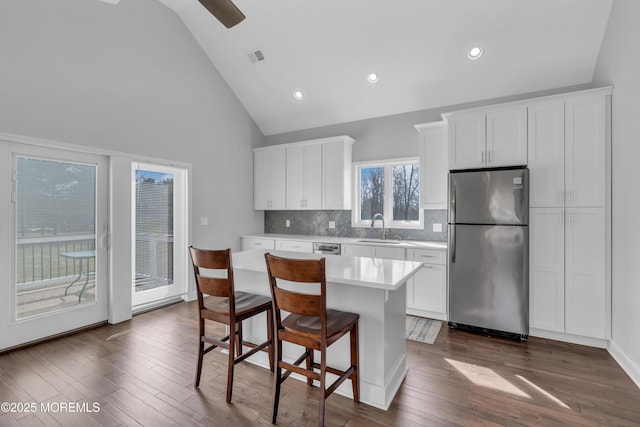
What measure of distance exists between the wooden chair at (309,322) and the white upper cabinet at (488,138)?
239cm

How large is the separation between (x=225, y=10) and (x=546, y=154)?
10.6ft

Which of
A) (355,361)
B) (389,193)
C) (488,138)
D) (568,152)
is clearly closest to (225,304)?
(355,361)

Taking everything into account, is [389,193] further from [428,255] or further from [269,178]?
[269,178]

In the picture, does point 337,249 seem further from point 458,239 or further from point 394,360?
point 394,360

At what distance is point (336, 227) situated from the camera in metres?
5.07

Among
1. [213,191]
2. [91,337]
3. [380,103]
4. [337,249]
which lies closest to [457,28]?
[380,103]

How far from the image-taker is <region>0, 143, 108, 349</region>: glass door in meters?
2.92

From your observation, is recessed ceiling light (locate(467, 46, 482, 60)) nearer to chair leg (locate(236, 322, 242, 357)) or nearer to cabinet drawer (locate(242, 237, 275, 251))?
cabinet drawer (locate(242, 237, 275, 251))

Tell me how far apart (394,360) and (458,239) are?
1654 mm

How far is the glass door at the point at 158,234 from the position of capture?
4039 mm

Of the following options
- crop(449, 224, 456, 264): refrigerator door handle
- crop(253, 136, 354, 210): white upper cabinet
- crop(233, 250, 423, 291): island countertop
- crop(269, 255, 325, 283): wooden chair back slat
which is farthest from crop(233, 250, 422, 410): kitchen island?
crop(253, 136, 354, 210): white upper cabinet

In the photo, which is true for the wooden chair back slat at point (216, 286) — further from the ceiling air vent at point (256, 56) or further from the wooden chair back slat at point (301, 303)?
the ceiling air vent at point (256, 56)

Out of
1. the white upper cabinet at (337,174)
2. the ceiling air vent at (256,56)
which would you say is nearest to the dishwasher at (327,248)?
the white upper cabinet at (337,174)

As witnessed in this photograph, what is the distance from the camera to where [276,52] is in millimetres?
Answer: 4250
